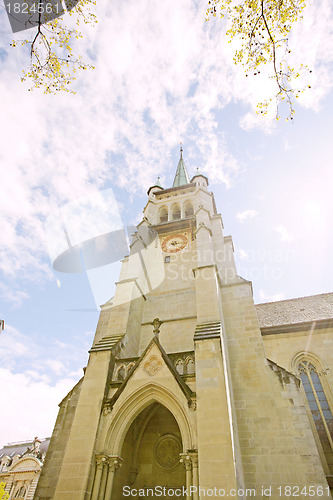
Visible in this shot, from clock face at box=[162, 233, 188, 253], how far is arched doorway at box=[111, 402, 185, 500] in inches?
342

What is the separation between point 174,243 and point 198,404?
10.7 metres

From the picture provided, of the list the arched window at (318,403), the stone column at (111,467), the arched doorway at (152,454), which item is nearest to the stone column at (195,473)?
the stone column at (111,467)

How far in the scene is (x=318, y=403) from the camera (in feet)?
36.9

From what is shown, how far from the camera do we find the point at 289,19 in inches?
210

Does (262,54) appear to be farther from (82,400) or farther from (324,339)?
(324,339)

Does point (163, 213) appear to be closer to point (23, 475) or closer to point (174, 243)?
point (174, 243)

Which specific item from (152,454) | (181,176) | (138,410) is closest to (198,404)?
(138,410)

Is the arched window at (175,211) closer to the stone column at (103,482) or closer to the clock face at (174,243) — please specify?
the clock face at (174,243)

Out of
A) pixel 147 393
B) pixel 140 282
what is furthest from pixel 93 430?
pixel 140 282

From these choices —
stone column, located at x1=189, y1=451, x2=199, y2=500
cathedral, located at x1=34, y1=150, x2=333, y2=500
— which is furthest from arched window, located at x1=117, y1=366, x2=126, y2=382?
stone column, located at x1=189, y1=451, x2=199, y2=500

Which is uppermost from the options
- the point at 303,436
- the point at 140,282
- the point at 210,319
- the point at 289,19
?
the point at 140,282

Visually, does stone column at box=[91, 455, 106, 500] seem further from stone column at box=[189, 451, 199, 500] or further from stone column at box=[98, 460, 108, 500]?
stone column at box=[189, 451, 199, 500]

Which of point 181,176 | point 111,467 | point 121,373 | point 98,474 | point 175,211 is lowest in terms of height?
point 98,474

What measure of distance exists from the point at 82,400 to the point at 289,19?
10.7m
